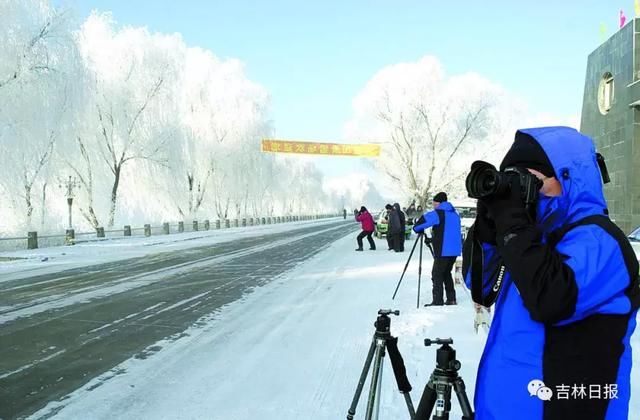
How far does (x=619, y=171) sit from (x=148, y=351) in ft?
44.7

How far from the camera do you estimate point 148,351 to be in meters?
5.77

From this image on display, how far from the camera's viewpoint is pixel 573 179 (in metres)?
1.65

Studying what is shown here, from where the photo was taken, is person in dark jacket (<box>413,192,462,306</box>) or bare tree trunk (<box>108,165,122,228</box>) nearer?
person in dark jacket (<box>413,192,462,306</box>)

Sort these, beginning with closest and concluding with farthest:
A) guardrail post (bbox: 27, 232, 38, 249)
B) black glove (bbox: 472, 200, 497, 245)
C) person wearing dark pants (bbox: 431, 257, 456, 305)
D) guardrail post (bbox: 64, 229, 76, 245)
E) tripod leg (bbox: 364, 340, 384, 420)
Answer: black glove (bbox: 472, 200, 497, 245), tripod leg (bbox: 364, 340, 384, 420), person wearing dark pants (bbox: 431, 257, 456, 305), guardrail post (bbox: 27, 232, 38, 249), guardrail post (bbox: 64, 229, 76, 245)

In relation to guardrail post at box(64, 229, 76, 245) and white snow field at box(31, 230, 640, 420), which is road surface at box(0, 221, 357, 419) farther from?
guardrail post at box(64, 229, 76, 245)

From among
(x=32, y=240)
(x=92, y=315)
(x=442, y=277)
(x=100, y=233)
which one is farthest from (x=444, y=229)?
(x=100, y=233)

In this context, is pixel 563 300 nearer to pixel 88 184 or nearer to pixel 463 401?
pixel 463 401

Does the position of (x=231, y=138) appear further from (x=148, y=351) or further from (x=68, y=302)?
(x=148, y=351)

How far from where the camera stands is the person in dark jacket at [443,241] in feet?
26.7

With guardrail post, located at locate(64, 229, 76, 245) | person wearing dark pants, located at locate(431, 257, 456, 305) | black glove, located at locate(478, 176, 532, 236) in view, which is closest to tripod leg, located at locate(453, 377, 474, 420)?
black glove, located at locate(478, 176, 532, 236)

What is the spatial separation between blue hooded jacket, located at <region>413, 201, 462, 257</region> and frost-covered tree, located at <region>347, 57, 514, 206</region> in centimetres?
2869

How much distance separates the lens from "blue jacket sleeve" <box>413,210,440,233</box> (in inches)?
316

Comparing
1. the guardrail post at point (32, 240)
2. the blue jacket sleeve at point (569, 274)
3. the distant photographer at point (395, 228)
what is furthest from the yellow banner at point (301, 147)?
the blue jacket sleeve at point (569, 274)

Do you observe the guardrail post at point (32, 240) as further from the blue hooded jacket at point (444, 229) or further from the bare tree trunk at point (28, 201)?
the blue hooded jacket at point (444, 229)
